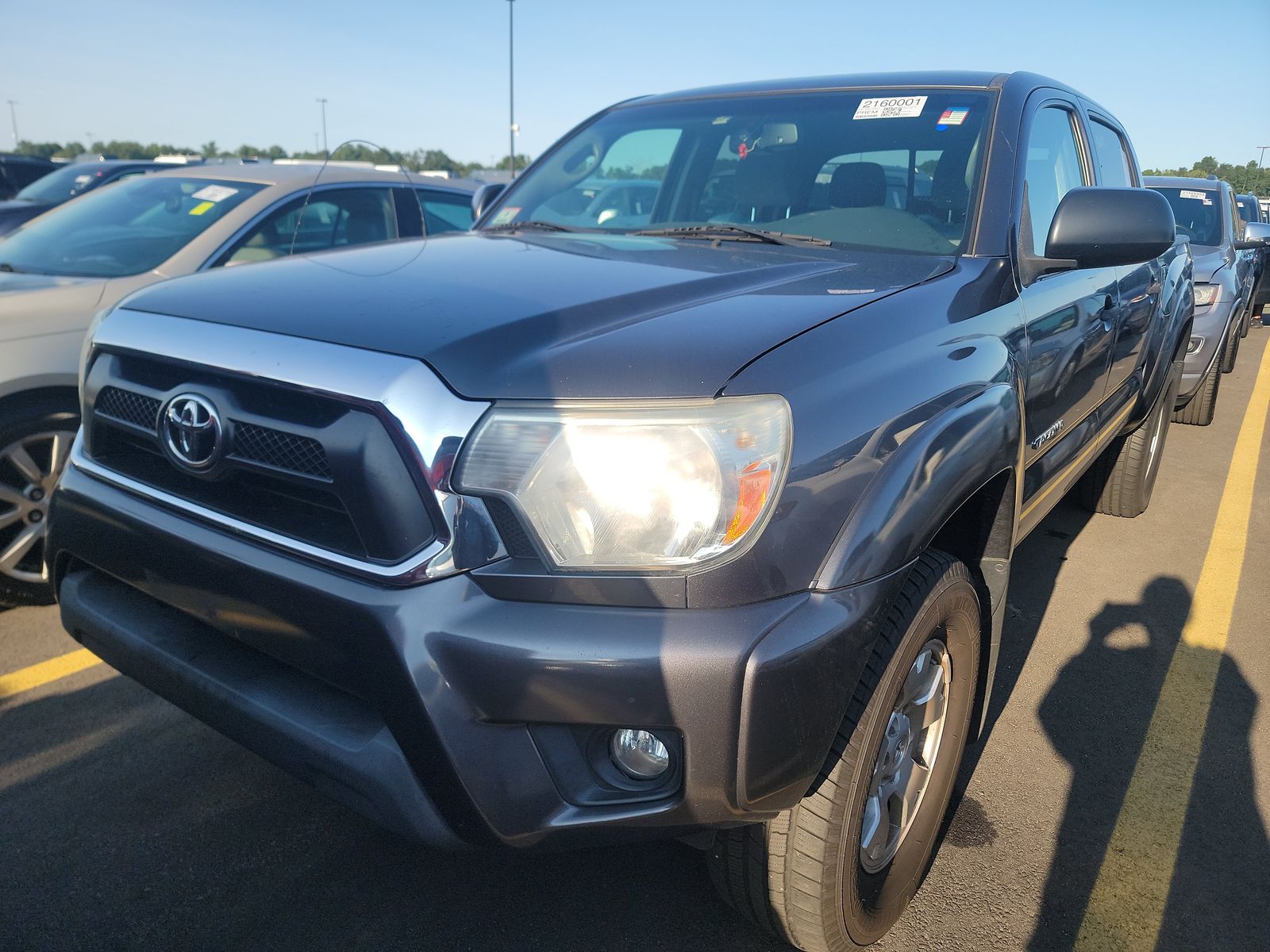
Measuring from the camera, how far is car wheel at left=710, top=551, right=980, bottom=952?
1710 mm

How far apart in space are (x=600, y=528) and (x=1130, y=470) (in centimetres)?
410

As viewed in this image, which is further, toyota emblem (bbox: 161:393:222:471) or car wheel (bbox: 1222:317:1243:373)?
car wheel (bbox: 1222:317:1243:373)

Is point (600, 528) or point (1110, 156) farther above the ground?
point (1110, 156)

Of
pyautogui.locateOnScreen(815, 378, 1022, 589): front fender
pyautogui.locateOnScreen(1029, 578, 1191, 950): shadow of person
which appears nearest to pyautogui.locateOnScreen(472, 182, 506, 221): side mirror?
pyautogui.locateOnScreen(815, 378, 1022, 589): front fender

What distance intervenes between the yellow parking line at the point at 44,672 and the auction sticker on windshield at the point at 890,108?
2903 mm

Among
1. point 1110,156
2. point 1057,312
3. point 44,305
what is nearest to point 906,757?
point 1057,312

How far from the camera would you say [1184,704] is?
10.2 ft

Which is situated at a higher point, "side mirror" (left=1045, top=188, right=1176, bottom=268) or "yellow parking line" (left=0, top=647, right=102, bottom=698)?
"side mirror" (left=1045, top=188, right=1176, bottom=268)

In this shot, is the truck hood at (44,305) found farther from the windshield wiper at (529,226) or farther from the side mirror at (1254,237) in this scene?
the side mirror at (1254,237)

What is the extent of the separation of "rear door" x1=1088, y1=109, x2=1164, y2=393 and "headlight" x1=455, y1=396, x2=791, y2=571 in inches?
92.7

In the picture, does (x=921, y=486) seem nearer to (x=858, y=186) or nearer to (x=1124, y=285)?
(x=858, y=186)

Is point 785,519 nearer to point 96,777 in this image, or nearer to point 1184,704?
point 96,777

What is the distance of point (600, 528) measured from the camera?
1512 mm

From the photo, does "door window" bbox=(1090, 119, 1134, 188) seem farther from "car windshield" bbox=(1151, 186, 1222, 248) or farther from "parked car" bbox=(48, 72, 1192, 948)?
"car windshield" bbox=(1151, 186, 1222, 248)
